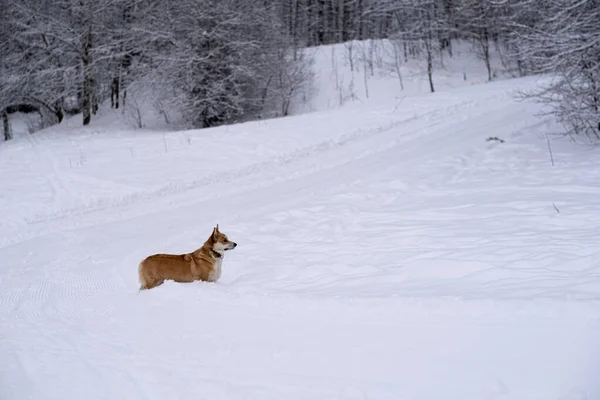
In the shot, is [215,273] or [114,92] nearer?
[215,273]

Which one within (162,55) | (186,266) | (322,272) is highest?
(162,55)

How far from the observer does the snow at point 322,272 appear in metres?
3.90

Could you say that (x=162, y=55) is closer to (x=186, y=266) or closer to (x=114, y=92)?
(x=114, y=92)

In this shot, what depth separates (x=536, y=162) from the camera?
1216 cm

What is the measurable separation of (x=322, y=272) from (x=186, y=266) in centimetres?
214

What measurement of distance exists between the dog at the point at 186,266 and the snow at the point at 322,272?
20 cm

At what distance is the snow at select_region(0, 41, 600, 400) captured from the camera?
3.90m

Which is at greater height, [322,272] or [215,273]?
[215,273]

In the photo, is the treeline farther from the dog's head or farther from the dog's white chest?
the dog's white chest

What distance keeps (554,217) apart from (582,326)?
4377 millimetres

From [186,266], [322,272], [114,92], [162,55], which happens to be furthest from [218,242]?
[114,92]

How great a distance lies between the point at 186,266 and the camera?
7.01 metres

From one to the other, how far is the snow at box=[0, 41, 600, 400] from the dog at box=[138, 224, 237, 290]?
0.67 feet

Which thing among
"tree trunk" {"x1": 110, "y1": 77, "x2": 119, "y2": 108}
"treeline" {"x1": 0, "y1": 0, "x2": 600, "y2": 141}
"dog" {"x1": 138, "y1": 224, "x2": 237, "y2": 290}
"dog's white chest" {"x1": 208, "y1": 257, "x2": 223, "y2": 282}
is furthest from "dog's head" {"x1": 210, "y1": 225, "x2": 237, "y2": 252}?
"tree trunk" {"x1": 110, "y1": 77, "x2": 119, "y2": 108}
